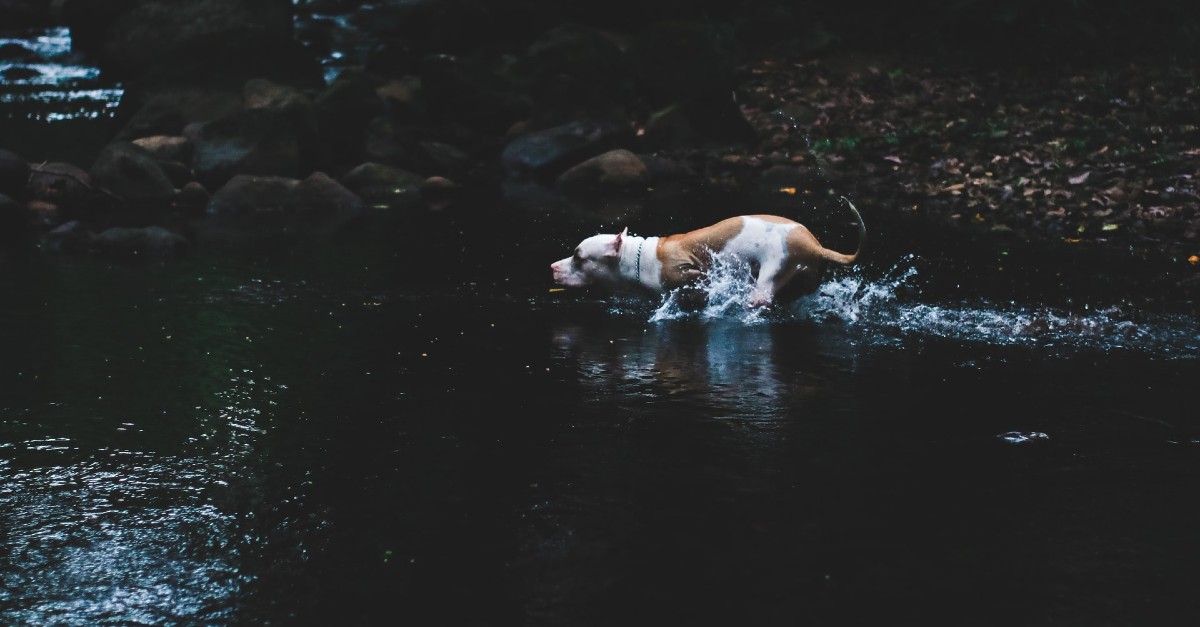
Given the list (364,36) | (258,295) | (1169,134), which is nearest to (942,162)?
(1169,134)

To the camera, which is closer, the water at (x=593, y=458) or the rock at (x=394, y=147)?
the water at (x=593, y=458)

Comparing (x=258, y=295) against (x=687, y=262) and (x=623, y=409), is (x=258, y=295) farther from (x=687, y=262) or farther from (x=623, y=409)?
(x=623, y=409)


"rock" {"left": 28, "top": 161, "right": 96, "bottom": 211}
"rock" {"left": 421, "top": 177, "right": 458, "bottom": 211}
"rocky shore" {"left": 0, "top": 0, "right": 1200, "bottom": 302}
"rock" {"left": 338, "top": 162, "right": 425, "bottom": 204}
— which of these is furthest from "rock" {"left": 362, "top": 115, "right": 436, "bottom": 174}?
"rock" {"left": 28, "top": 161, "right": 96, "bottom": 211}

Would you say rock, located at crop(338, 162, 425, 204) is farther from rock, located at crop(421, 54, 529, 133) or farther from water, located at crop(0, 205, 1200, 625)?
water, located at crop(0, 205, 1200, 625)

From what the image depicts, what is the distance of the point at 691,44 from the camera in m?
22.7

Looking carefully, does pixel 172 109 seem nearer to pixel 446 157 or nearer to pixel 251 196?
pixel 446 157

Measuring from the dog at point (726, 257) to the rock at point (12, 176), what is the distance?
29.9 ft

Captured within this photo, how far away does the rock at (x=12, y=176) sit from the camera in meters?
16.2

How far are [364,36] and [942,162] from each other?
766 inches

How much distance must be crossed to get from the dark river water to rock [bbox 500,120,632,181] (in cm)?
806

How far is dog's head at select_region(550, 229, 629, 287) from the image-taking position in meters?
10.4

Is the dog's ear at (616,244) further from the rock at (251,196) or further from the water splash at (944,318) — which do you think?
the rock at (251,196)

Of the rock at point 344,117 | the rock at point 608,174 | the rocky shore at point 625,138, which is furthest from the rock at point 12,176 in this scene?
the rock at point 608,174

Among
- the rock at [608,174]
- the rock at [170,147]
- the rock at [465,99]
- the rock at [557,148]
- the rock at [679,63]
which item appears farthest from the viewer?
the rock at [465,99]
